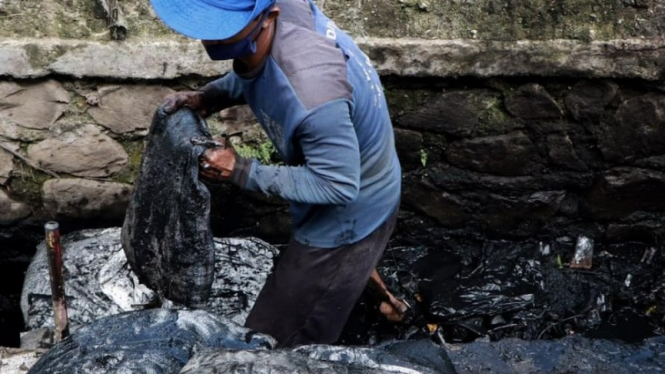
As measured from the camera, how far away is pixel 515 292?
4102 millimetres

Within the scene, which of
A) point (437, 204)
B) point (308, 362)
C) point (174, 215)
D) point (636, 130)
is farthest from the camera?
point (437, 204)

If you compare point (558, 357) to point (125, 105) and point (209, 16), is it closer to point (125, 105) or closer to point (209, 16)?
point (209, 16)

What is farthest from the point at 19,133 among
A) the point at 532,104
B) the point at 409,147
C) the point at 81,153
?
the point at 532,104

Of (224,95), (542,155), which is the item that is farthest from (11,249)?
(542,155)

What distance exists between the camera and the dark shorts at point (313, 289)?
294cm

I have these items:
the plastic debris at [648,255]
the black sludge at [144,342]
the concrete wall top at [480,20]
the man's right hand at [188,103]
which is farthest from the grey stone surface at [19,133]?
the plastic debris at [648,255]

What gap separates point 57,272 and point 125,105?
1.38m

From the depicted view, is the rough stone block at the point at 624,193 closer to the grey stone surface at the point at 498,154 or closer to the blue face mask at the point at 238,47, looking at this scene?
the grey stone surface at the point at 498,154

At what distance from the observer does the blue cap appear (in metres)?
2.27

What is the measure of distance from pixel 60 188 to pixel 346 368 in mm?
2586

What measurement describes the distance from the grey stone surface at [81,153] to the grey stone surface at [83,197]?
56mm

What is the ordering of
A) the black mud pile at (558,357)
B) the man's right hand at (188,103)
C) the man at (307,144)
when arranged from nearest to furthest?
1. the man at (307,144)
2. the black mud pile at (558,357)
3. the man's right hand at (188,103)

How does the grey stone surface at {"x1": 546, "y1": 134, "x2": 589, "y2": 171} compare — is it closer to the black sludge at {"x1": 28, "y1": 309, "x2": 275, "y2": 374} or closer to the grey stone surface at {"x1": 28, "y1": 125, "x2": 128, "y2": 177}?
the grey stone surface at {"x1": 28, "y1": 125, "x2": 128, "y2": 177}

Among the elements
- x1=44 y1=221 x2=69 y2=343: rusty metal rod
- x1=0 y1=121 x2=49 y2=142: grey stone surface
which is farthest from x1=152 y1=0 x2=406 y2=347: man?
x1=0 y1=121 x2=49 y2=142: grey stone surface
